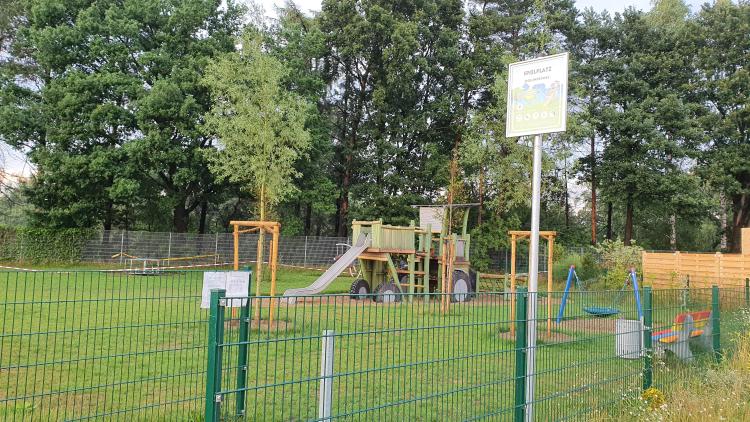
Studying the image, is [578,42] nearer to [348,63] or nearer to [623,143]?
[623,143]

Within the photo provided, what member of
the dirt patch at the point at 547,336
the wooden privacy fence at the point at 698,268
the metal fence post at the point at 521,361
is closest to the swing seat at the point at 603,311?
the dirt patch at the point at 547,336

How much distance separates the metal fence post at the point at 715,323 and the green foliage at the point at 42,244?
78.0ft

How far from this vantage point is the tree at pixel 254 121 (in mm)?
21469

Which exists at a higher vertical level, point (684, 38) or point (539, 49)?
point (684, 38)

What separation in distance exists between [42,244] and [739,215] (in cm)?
3437

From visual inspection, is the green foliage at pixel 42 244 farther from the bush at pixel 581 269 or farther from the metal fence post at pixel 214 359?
the metal fence post at pixel 214 359

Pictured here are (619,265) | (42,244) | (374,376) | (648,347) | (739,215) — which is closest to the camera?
(374,376)

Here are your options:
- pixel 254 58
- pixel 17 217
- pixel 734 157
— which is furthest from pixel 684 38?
pixel 17 217

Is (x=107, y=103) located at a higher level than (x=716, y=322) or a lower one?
higher

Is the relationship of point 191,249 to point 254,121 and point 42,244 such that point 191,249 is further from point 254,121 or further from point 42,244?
point 254,121

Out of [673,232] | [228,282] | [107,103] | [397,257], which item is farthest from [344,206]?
[228,282]

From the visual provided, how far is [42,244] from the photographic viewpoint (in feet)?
78.7

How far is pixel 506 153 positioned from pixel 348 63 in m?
11.2

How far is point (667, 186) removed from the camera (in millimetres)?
29406
